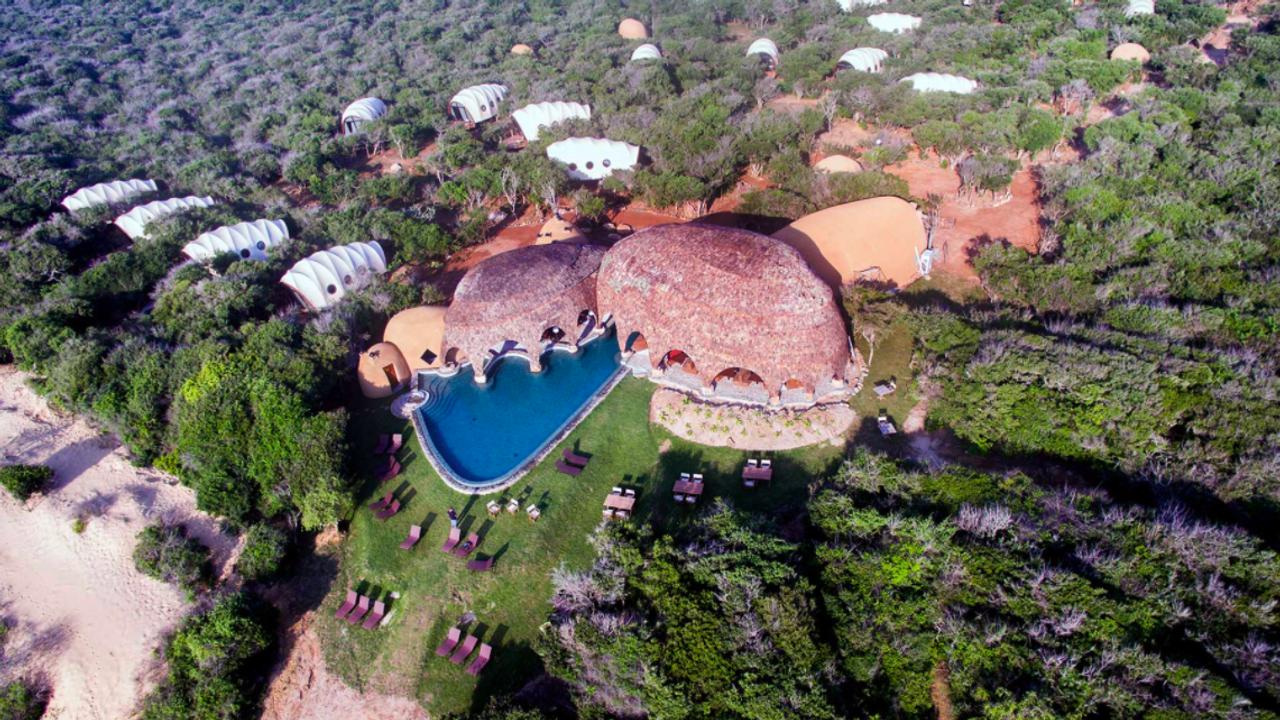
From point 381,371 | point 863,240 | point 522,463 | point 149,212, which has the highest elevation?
point 149,212

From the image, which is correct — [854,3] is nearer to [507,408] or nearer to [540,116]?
[540,116]

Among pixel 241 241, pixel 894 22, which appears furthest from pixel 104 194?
pixel 894 22

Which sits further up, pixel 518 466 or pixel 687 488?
pixel 518 466

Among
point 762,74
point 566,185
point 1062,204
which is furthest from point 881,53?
point 566,185

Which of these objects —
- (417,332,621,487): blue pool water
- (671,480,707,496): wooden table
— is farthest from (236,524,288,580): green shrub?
(671,480,707,496): wooden table

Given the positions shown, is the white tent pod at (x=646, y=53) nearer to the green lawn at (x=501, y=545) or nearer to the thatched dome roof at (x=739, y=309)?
the thatched dome roof at (x=739, y=309)
